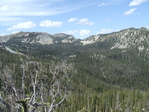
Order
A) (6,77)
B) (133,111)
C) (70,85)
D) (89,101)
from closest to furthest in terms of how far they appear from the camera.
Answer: (6,77) → (70,85) → (133,111) → (89,101)

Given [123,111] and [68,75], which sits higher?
[68,75]

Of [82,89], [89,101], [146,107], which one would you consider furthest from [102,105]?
[82,89]

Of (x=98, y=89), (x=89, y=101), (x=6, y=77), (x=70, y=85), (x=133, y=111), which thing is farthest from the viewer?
(x=98, y=89)

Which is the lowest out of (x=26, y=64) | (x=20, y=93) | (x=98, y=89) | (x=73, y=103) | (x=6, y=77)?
(x=98, y=89)

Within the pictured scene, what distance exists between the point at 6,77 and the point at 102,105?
111 metres

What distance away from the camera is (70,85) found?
12.2 metres

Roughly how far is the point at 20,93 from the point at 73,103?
10378 centimetres

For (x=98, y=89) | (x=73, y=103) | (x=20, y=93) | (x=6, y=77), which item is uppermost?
(x=6, y=77)

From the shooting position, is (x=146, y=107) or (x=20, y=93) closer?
(x=20, y=93)

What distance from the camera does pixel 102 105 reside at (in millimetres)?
114000

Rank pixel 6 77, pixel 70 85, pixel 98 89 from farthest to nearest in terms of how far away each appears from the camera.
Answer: pixel 98 89 < pixel 70 85 < pixel 6 77

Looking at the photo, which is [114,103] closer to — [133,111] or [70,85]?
[133,111]

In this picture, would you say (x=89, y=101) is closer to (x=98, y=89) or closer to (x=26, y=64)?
(x=98, y=89)

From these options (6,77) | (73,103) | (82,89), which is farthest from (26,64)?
(82,89)
